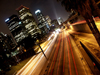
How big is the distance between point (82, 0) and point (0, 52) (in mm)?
40755

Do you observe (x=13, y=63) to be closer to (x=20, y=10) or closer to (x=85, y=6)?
(x=85, y=6)

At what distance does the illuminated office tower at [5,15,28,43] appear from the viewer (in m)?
116

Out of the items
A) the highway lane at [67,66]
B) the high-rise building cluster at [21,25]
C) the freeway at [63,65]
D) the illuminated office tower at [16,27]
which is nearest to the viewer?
the highway lane at [67,66]

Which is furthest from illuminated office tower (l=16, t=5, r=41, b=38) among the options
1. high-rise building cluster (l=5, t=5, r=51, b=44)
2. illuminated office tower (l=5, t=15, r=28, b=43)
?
illuminated office tower (l=5, t=15, r=28, b=43)

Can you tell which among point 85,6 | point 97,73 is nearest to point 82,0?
point 85,6

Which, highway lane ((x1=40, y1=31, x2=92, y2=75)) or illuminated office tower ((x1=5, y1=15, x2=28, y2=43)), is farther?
illuminated office tower ((x1=5, y1=15, x2=28, y2=43))

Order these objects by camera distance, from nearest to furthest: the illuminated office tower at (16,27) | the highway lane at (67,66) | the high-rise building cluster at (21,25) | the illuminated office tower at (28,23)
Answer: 1. the highway lane at (67,66)
2. the illuminated office tower at (16,27)
3. the high-rise building cluster at (21,25)
4. the illuminated office tower at (28,23)

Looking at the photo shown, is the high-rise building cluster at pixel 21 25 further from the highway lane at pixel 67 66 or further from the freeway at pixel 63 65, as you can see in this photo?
the highway lane at pixel 67 66

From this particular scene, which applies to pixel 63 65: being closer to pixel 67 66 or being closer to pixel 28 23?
pixel 67 66

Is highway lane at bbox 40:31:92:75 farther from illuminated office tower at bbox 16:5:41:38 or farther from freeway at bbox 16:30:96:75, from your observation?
illuminated office tower at bbox 16:5:41:38

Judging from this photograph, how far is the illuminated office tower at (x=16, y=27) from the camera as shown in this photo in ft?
380

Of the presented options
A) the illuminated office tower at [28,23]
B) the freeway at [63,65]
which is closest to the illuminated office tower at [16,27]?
the illuminated office tower at [28,23]

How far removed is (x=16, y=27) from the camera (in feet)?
391

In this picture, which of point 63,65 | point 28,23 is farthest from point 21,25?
point 63,65
